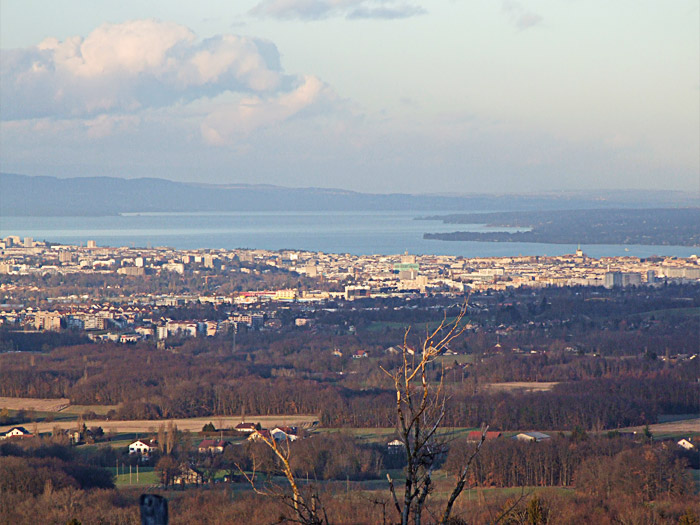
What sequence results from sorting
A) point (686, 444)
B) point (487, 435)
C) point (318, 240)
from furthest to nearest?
point (318, 240)
point (487, 435)
point (686, 444)

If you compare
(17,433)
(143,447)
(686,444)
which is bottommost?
(17,433)

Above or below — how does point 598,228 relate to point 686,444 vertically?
above

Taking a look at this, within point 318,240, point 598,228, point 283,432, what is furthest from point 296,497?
point 598,228

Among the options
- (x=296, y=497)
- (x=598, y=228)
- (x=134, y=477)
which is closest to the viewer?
(x=296, y=497)

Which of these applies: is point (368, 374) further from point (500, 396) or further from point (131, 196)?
point (131, 196)

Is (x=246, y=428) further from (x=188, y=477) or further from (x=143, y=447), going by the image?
(x=188, y=477)

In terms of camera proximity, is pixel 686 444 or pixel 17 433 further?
pixel 17 433

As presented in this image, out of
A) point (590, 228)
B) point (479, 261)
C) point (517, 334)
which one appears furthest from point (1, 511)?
point (590, 228)
